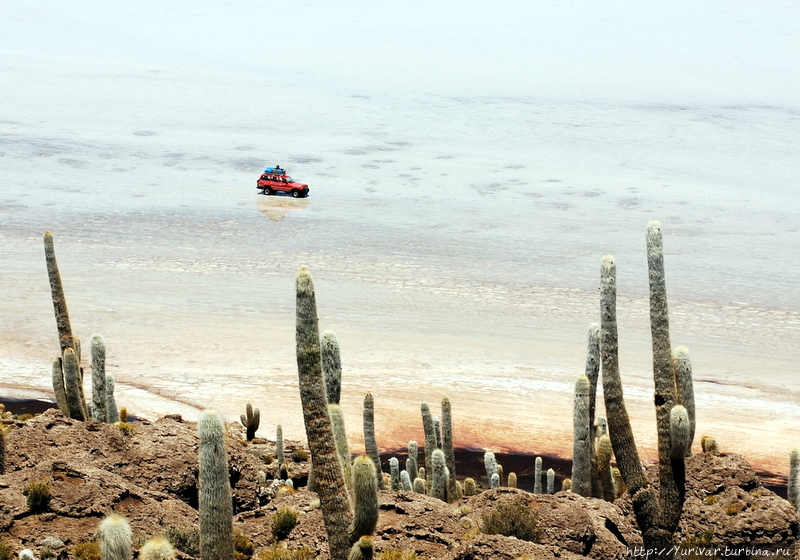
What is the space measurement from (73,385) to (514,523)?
6.62m

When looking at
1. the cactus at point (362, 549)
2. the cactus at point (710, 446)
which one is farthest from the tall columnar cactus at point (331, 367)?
the cactus at point (710, 446)

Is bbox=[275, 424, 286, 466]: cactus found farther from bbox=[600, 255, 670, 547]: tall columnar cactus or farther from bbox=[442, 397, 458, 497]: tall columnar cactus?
bbox=[600, 255, 670, 547]: tall columnar cactus

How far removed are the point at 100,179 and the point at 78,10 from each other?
46931 millimetres

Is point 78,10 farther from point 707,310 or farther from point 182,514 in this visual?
point 182,514

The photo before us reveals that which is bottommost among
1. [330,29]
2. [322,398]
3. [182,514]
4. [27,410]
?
[27,410]

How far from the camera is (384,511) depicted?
35.1 ft

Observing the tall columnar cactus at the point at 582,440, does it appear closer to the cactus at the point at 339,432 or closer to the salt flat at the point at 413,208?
the cactus at the point at 339,432

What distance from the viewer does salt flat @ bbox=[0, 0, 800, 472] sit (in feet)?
82.5

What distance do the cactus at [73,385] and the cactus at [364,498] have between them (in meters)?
7.17

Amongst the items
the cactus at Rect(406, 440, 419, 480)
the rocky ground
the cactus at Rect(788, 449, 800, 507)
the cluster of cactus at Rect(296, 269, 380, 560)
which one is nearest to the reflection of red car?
the cactus at Rect(406, 440, 419, 480)

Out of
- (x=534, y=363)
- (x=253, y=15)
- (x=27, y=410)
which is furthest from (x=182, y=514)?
(x=253, y=15)

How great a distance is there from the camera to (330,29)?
8438 cm

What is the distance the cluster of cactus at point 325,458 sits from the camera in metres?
7.73

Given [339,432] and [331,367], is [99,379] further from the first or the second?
[339,432]
